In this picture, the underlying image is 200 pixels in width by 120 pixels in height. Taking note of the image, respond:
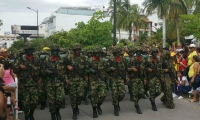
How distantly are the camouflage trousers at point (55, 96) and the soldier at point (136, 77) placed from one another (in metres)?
2.08

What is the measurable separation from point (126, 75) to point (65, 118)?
2.08m

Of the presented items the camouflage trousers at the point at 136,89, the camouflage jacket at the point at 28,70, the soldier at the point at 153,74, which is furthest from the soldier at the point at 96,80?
the soldier at the point at 153,74

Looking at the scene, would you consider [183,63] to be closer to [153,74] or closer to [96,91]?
[153,74]

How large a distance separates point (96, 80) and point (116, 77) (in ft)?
1.89

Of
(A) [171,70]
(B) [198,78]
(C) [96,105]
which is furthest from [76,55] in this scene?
(B) [198,78]

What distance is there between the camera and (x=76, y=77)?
716 cm

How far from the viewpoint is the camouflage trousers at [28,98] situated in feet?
21.5

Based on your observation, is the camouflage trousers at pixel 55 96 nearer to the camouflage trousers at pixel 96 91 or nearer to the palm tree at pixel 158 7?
the camouflage trousers at pixel 96 91

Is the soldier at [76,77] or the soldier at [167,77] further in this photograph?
the soldier at [167,77]

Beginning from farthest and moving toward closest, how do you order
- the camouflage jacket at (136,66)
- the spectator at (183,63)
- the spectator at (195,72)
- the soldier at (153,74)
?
the spectator at (183,63) < the spectator at (195,72) < the soldier at (153,74) < the camouflage jacket at (136,66)

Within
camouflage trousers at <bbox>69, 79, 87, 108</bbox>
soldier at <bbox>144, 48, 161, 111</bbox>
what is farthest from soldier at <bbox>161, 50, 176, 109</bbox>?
camouflage trousers at <bbox>69, 79, 87, 108</bbox>

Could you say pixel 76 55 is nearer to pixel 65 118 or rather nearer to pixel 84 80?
pixel 84 80

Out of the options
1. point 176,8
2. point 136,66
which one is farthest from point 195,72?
point 176,8

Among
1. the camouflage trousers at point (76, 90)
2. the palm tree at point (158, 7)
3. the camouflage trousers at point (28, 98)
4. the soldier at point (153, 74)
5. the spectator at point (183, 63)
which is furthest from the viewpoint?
the palm tree at point (158, 7)
